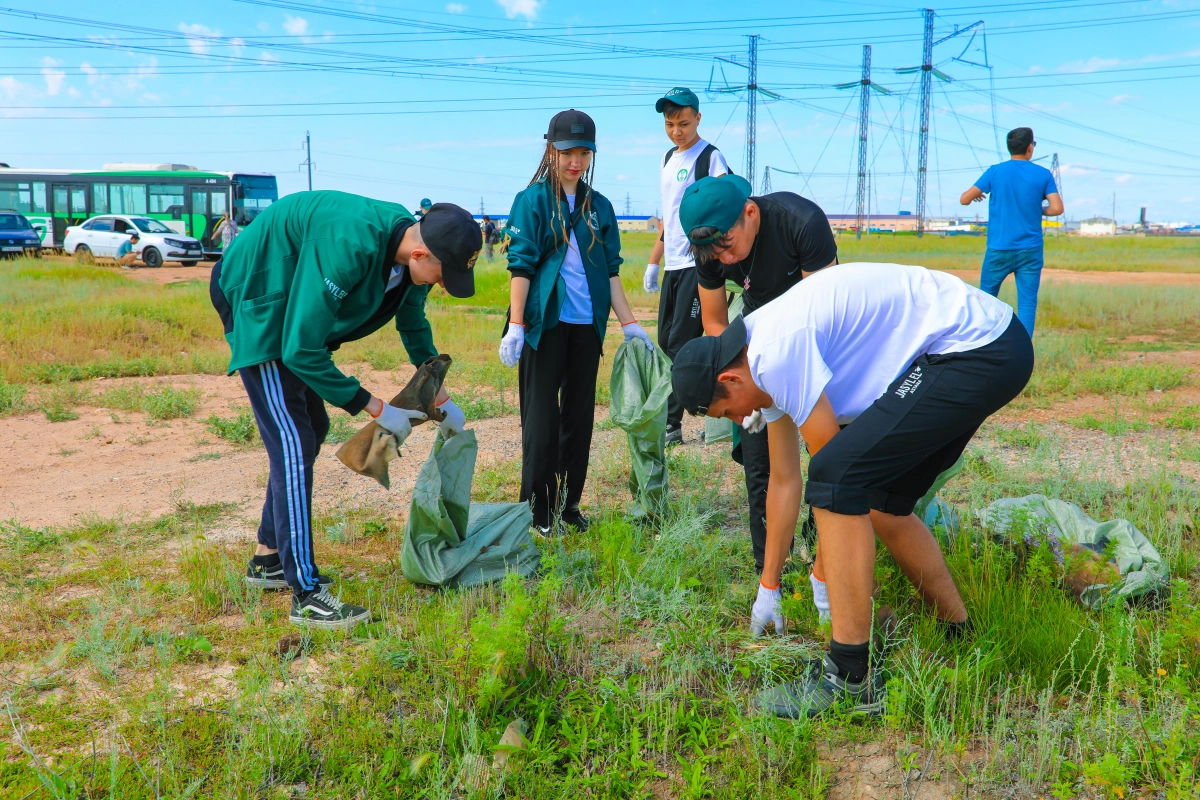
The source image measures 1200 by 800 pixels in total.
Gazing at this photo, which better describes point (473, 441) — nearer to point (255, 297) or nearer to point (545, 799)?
point (255, 297)

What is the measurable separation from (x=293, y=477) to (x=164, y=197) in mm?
24680

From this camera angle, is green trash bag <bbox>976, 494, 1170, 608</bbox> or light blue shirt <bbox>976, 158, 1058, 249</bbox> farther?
light blue shirt <bbox>976, 158, 1058, 249</bbox>

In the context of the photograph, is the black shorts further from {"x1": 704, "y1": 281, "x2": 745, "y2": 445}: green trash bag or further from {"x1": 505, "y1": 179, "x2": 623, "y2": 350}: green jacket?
{"x1": 704, "y1": 281, "x2": 745, "y2": 445}: green trash bag

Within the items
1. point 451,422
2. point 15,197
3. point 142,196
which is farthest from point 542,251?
point 15,197

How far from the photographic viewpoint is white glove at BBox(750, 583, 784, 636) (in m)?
2.60

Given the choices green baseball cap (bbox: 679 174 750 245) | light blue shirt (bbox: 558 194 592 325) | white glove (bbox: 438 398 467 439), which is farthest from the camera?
light blue shirt (bbox: 558 194 592 325)

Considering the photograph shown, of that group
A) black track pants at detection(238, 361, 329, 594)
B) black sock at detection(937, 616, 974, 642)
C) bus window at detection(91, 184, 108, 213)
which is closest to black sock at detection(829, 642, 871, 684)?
black sock at detection(937, 616, 974, 642)

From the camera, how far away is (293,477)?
2771 millimetres

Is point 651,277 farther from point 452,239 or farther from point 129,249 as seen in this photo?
point 129,249

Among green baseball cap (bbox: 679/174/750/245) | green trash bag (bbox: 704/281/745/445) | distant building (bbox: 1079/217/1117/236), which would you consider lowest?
green trash bag (bbox: 704/281/745/445)

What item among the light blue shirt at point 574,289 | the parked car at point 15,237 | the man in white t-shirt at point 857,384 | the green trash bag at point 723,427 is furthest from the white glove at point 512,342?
the parked car at point 15,237

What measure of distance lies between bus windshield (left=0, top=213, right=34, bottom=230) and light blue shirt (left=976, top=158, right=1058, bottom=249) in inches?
943

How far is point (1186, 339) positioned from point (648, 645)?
9327 mm

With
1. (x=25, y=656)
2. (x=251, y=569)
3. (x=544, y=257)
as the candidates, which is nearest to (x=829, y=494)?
(x=544, y=257)
